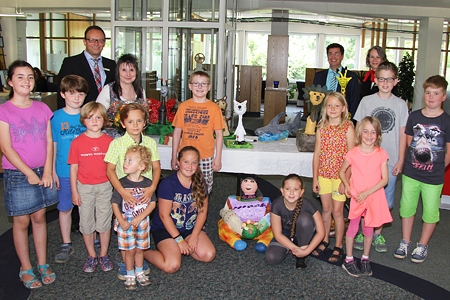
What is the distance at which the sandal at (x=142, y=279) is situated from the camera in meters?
2.85

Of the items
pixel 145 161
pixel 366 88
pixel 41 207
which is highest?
pixel 366 88

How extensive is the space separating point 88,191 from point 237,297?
112 centimetres

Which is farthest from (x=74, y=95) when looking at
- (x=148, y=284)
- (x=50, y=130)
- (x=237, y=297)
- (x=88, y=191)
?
(x=237, y=297)

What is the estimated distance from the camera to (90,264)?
303 cm

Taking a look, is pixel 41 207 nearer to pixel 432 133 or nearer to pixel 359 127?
pixel 359 127

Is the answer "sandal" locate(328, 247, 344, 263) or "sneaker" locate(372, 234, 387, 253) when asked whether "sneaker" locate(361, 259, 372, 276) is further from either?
"sneaker" locate(372, 234, 387, 253)

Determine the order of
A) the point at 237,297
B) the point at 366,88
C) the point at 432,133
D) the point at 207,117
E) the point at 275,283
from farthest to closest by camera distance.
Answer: the point at 366,88
the point at 207,117
the point at 432,133
the point at 275,283
the point at 237,297

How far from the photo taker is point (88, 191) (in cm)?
291

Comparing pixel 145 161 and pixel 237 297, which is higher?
pixel 145 161

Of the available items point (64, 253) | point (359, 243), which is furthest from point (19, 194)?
point (359, 243)

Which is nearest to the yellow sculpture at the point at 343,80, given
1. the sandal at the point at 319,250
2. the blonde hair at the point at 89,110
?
the sandal at the point at 319,250

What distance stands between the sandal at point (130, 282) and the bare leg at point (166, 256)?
23 centimetres

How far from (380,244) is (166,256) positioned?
1639mm

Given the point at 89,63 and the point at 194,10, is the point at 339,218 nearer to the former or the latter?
the point at 89,63
